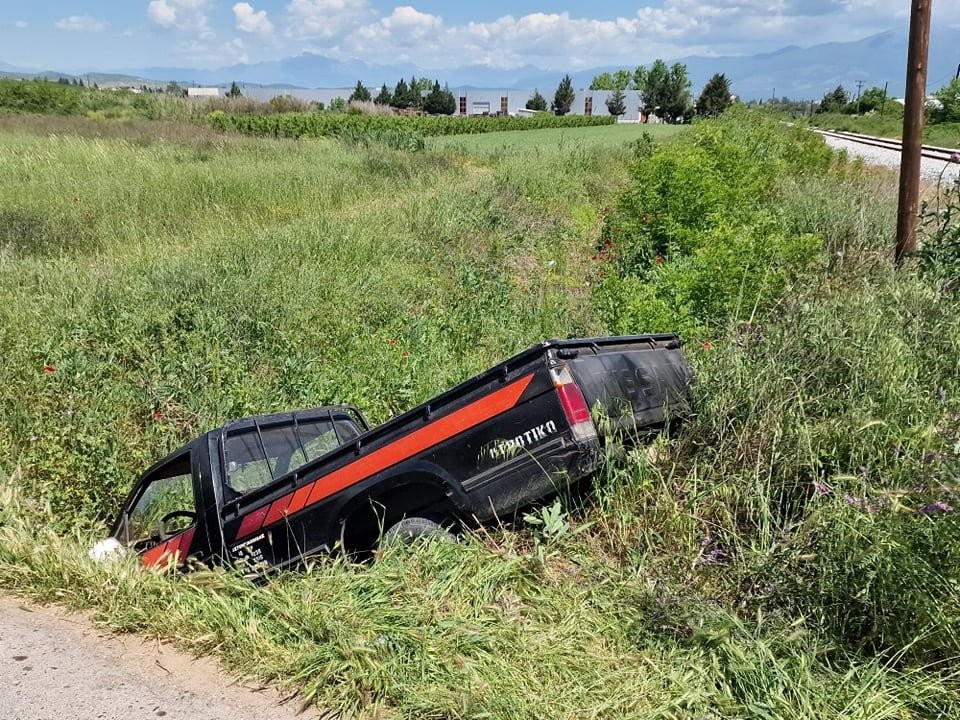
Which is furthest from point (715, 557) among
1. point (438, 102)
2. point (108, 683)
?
point (438, 102)

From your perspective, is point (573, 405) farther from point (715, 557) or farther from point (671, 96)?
point (671, 96)

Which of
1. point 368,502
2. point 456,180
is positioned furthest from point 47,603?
point 456,180

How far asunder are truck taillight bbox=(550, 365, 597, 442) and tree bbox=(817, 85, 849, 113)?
9094cm

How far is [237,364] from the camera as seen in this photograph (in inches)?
295

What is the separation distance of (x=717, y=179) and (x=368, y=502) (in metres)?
9.48

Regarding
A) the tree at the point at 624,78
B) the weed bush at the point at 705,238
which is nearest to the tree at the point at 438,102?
the tree at the point at 624,78

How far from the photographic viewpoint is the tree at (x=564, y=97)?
11167cm

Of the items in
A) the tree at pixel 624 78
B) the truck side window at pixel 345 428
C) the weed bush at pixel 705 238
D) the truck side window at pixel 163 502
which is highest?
the tree at pixel 624 78

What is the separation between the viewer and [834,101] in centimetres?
8938

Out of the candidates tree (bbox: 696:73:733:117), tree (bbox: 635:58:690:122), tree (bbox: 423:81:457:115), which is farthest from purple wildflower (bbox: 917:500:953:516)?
tree (bbox: 423:81:457:115)

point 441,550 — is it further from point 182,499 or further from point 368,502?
point 182,499

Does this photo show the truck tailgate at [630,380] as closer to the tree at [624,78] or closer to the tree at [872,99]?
the tree at [872,99]

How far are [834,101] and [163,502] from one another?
103043mm

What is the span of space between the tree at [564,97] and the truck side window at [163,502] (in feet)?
375
